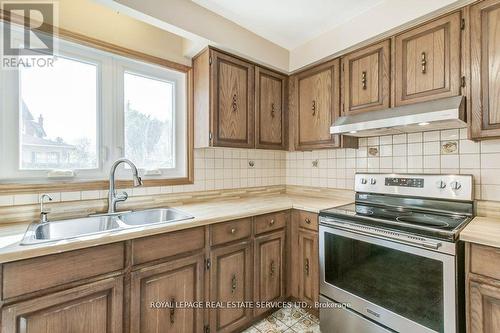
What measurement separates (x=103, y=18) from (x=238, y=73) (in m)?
1.02

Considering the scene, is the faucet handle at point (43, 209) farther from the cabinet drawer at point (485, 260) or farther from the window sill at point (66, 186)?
the cabinet drawer at point (485, 260)

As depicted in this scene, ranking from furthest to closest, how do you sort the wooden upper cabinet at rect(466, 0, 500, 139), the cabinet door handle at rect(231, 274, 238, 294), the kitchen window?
1. the cabinet door handle at rect(231, 274, 238, 294)
2. the kitchen window
3. the wooden upper cabinet at rect(466, 0, 500, 139)

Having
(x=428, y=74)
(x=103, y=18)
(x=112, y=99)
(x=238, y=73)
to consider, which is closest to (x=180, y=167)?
(x=112, y=99)

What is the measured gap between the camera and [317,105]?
2.14 meters

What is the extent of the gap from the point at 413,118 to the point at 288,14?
46.5 inches

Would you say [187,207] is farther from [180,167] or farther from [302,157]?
[302,157]

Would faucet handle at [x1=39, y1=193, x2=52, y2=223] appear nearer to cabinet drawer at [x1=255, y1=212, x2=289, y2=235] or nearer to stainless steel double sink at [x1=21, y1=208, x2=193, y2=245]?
stainless steel double sink at [x1=21, y1=208, x2=193, y2=245]

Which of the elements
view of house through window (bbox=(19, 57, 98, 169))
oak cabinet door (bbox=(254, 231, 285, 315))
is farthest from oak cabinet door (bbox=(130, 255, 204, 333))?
view of house through window (bbox=(19, 57, 98, 169))

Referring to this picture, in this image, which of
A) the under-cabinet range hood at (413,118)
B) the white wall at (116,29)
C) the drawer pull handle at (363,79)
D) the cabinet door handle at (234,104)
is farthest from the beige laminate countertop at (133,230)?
the white wall at (116,29)

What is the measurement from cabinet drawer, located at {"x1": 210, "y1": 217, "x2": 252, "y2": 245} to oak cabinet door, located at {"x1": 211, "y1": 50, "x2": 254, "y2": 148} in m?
0.65

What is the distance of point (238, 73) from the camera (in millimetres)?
2002

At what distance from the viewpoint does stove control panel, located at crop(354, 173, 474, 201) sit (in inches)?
60.0

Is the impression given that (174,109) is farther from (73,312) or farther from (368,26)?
(368,26)

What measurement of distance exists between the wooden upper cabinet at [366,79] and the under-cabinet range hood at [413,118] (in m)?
0.09
